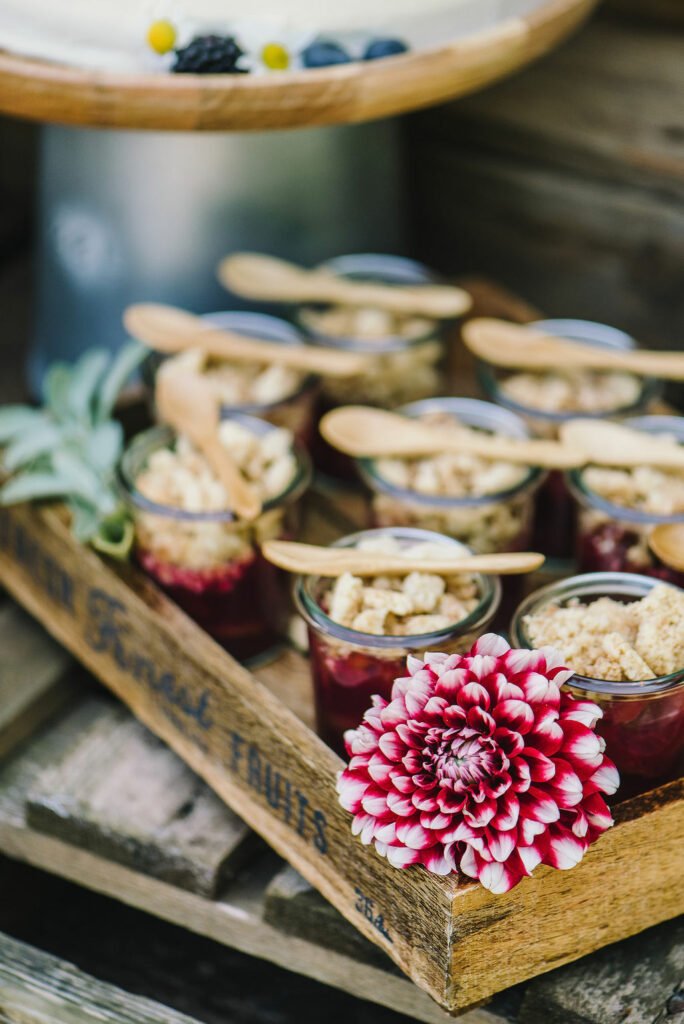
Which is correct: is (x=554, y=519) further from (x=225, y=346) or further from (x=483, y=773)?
(x=483, y=773)

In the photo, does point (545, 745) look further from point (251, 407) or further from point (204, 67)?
point (204, 67)

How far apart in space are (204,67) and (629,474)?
457 mm

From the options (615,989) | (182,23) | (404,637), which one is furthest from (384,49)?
(615,989)

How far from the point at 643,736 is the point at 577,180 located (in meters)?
0.85

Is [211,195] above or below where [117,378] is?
above

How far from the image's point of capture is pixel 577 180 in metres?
1.42

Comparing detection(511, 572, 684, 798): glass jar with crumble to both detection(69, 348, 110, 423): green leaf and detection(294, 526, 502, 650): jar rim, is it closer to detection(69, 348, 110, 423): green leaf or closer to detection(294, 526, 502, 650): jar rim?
detection(294, 526, 502, 650): jar rim

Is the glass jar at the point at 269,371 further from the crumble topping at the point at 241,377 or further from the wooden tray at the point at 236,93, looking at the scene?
the wooden tray at the point at 236,93

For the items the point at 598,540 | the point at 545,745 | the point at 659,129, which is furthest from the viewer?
the point at 659,129

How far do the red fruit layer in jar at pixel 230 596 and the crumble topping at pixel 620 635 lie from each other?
246 mm

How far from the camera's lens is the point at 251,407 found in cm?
104

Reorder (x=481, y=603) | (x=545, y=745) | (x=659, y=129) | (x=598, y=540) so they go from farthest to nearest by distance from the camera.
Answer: (x=659, y=129) → (x=598, y=540) → (x=481, y=603) → (x=545, y=745)

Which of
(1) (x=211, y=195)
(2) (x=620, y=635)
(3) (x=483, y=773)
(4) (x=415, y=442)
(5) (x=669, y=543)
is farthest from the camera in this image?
(1) (x=211, y=195)

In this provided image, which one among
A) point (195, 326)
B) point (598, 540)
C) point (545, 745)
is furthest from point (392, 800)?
point (195, 326)
